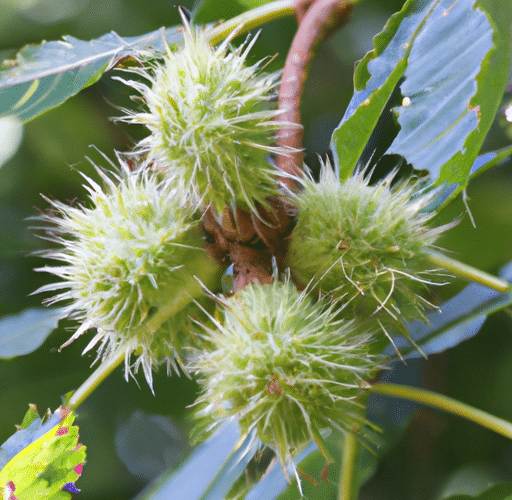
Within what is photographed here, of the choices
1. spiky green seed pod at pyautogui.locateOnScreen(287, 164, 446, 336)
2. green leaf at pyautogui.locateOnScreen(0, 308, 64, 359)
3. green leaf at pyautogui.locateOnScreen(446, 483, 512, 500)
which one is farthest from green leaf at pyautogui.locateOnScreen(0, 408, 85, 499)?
green leaf at pyautogui.locateOnScreen(446, 483, 512, 500)

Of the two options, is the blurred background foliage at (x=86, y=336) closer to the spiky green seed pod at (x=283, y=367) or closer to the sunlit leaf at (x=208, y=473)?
the sunlit leaf at (x=208, y=473)

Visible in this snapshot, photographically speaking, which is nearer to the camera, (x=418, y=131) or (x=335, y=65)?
(x=418, y=131)

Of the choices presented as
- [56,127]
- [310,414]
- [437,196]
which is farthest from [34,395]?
[437,196]

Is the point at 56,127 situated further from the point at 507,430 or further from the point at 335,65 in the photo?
the point at 507,430

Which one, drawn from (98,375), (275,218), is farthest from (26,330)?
(275,218)

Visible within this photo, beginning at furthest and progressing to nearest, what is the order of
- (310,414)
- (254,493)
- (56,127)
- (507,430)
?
(56,127) → (254,493) → (507,430) → (310,414)

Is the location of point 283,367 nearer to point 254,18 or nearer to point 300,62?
point 300,62
